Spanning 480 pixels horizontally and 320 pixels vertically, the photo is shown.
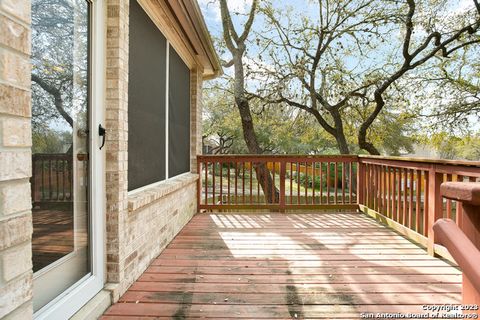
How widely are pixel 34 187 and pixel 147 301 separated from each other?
1.13 meters

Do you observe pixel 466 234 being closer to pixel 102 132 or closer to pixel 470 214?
pixel 470 214

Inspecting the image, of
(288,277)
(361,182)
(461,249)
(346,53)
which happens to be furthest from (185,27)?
(346,53)

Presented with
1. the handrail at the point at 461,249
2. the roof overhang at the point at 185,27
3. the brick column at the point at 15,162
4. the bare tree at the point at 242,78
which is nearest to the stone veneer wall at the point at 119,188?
the roof overhang at the point at 185,27

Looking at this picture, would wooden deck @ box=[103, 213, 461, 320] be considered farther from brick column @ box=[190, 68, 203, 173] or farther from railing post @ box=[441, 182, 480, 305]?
brick column @ box=[190, 68, 203, 173]

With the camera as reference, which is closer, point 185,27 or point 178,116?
point 185,27

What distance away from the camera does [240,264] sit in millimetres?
2814

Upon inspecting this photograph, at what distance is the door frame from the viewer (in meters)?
1.93

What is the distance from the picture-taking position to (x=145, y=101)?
9.30 feet

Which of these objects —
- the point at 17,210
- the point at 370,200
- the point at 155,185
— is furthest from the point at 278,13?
the point at 17,210

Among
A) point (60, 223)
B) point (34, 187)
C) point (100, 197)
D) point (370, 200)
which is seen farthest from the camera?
point (370, 200)

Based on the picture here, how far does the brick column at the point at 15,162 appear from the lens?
0.97 m

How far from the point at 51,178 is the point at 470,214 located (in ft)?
5.84

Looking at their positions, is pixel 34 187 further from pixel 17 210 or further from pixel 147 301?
pixel 147 301

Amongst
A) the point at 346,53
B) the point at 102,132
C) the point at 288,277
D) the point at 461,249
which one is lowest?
the point at 288,277
